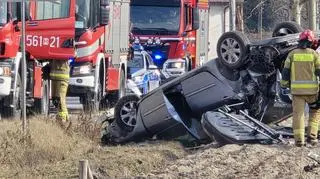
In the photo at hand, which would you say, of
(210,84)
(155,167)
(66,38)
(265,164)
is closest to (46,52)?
(66,38)

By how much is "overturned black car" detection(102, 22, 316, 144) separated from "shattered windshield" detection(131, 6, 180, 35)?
41.0 feet

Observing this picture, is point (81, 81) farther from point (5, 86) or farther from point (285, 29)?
point (285, 29)

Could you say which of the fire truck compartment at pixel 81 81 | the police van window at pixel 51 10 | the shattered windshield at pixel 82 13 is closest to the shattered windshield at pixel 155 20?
the shattered windshield at pixel 82 13

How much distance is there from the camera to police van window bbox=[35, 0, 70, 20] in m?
16.7

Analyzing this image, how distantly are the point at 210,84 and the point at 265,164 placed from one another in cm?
315

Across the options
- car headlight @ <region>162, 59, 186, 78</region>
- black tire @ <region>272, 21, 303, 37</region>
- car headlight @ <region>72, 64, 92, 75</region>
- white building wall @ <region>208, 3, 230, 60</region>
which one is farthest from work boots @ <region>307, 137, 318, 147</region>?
white building wall @ <region>208, 3, 230, 60</region>

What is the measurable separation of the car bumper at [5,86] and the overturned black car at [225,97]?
2.62 m

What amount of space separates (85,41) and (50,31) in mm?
1854

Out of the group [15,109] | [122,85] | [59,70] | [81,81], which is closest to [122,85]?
[122,85]

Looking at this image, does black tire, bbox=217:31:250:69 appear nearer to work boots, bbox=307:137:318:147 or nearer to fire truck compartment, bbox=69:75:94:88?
work boots, bbox=307:137:318:147

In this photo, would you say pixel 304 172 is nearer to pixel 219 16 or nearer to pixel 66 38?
pixel 66 38

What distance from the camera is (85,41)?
59.7ft

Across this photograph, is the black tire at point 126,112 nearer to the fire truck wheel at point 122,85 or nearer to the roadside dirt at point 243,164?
the roadside dirt at point 243,164

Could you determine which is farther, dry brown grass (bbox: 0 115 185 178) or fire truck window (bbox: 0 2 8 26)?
fire truck window (bbox: 0 2 8 26)
